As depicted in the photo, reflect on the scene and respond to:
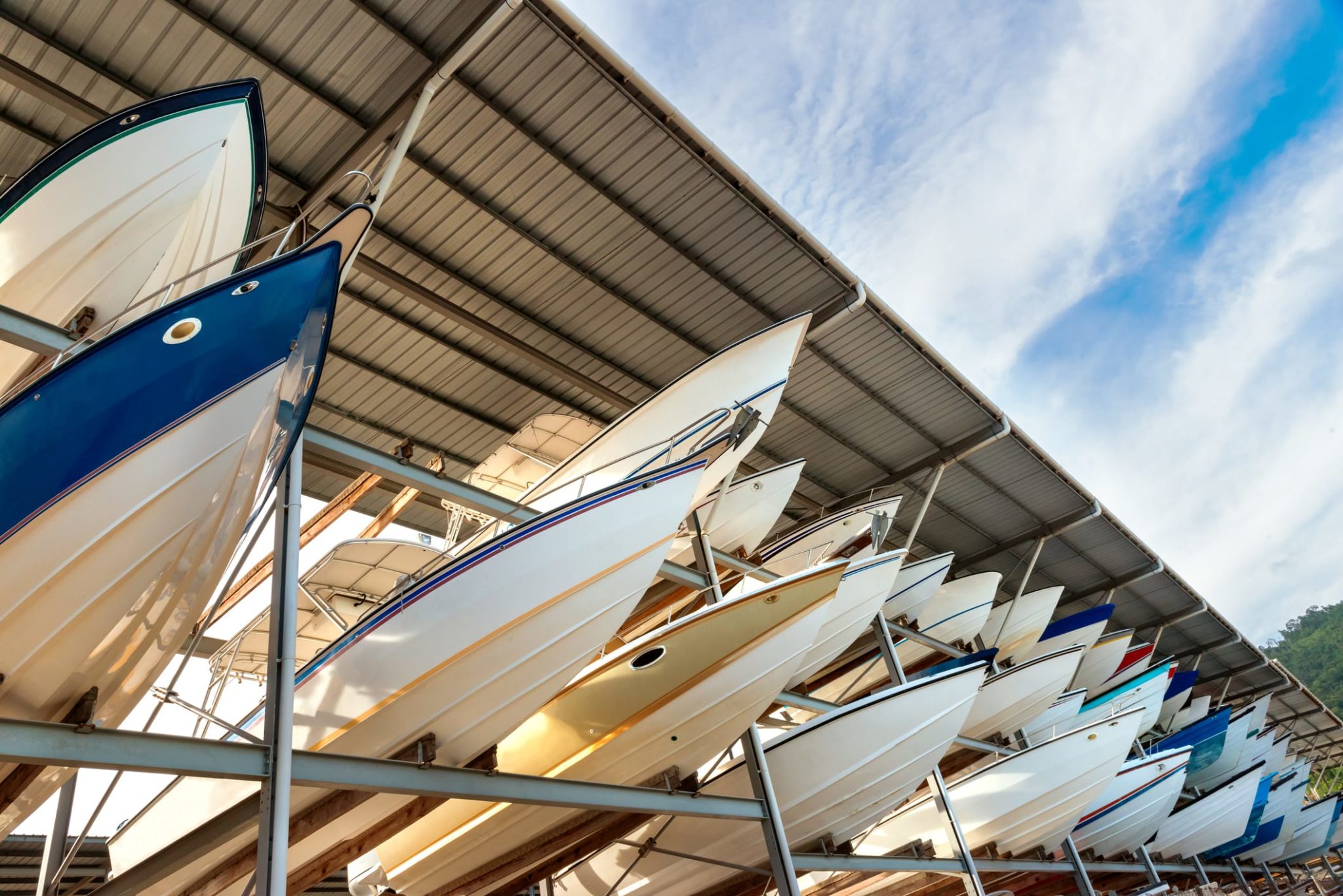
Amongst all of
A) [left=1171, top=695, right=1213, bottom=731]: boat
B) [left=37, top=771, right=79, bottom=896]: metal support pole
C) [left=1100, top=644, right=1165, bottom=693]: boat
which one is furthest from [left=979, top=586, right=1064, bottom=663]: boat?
[left=37, top=771, right=79, bottom=896]: metal support pole

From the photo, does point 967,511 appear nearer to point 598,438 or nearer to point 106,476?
point 598,438

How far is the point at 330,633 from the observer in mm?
9047

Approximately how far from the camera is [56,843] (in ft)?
16.9

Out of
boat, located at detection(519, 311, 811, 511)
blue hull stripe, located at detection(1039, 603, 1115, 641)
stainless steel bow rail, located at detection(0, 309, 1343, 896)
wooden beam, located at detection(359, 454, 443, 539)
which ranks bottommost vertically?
stainless steel bow rail, located at detection(0, 309, 1343, 896)

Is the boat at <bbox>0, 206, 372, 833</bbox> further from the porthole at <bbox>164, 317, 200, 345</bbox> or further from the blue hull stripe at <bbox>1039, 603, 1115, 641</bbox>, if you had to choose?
the blue hull stripe at <bbox>1039, 603, 1115, 641</bbox>

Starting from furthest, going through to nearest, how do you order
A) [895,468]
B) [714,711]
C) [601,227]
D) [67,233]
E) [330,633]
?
1. [895,468]
2. [330,633]
3. [601,227]
4. [714,711]
5. [67,233]

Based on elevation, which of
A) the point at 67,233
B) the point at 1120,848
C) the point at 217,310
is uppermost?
the point at 67,233

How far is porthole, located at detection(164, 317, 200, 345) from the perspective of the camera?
3.59m

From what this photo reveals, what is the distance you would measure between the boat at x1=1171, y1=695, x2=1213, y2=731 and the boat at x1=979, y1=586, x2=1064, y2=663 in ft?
20.8

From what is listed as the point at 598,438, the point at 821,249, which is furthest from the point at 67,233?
the point at 821,249

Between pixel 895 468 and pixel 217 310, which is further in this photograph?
pixel 895 468

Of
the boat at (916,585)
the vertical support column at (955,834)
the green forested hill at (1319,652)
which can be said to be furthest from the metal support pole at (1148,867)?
the green forested hill at (1319,652)

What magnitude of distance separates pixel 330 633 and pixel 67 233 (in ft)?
16.5

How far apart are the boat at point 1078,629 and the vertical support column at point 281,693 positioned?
41.6 ft
